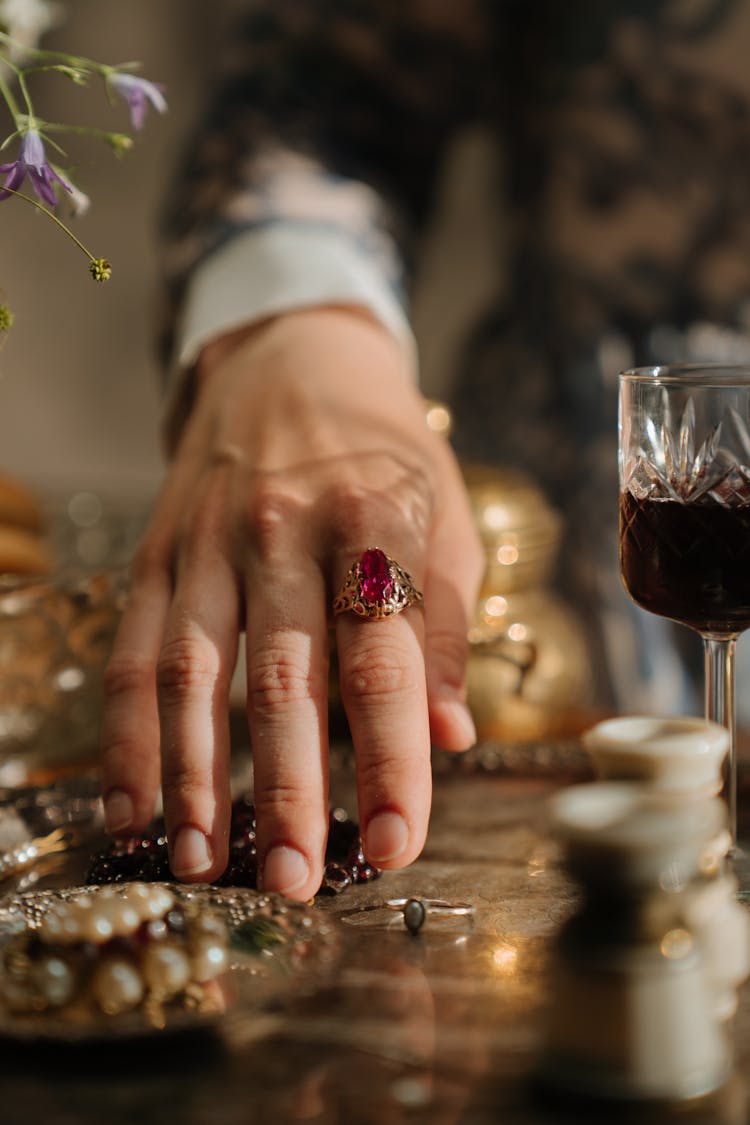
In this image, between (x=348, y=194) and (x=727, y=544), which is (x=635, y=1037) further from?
(x=348, y=194)

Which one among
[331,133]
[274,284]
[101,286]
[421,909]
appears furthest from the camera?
[101,286]

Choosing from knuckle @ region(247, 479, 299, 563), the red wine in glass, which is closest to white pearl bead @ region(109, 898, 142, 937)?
knuckle @ region(247, 479, 299, 563)

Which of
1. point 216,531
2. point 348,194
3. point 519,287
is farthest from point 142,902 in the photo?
point 519,287

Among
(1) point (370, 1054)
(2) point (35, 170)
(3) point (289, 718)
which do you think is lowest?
(1) point (370, 1054)

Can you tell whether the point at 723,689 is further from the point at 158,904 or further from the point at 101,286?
the point at 101,286

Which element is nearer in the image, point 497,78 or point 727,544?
point 727,544

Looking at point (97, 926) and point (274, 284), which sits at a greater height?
point (274, 284)

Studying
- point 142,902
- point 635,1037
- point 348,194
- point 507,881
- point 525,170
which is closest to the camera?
point 635,1037

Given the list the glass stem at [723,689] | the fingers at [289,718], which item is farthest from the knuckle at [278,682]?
the glass stem at [723,689]

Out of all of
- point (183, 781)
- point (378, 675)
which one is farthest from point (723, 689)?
point (183, 781)
